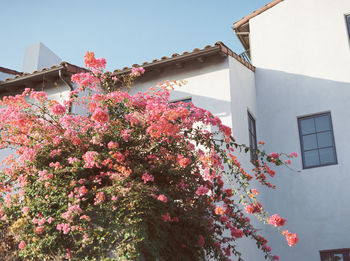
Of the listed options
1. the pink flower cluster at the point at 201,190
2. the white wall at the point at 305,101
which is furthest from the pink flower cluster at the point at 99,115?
Answer: the white wall at the point at 305,101

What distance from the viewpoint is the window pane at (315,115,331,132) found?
34.2 ft

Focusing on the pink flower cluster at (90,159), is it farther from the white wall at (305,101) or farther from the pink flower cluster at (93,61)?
the white wall at (305,101)

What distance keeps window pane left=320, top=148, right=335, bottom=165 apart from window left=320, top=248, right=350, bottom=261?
6.83ft

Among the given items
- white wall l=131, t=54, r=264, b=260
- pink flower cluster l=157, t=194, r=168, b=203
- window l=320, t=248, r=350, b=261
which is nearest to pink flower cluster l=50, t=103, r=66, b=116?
pink flower cluster l=157, t=194, r=168, b=203

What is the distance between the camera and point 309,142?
10555 mm

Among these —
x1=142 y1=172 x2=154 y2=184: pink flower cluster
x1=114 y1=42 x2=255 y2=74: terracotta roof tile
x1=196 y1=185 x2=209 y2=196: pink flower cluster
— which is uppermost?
x1=114 y1=42 x2=255 y2=74: terracotta roof tile

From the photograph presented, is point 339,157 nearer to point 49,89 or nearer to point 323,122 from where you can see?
point 323,122

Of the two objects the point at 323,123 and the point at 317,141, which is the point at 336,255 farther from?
the point at 323,123

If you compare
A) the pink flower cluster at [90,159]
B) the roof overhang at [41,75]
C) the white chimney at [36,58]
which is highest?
the white chimney at [36,58]

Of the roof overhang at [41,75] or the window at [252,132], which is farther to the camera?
the window at [252,132]

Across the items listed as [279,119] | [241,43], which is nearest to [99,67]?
[279,119]

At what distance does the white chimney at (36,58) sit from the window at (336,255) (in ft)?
35.9

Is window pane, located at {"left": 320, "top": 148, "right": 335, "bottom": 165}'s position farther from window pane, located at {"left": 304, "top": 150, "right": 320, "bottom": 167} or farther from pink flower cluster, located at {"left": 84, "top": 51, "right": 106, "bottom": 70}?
pink flower cluster, located at {"left": 84, "top": 51, "right": 106, "bottom": 70}

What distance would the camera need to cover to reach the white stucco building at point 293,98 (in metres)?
9.55
